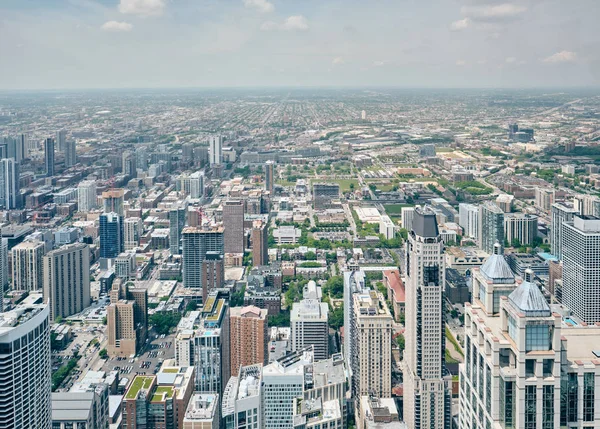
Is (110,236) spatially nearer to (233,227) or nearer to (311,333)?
(233,227)

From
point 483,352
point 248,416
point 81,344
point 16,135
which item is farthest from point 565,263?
point 16,135

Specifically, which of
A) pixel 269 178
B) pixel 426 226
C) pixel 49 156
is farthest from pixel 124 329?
pixel 269 178

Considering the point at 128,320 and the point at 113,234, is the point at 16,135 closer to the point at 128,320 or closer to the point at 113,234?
the point at 113,234

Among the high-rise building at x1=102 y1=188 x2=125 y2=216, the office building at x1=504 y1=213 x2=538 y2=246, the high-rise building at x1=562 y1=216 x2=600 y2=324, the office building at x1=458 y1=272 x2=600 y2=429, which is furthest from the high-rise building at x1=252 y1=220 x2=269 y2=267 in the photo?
the office building at x1=458 y1=272 x2=600 y2=429

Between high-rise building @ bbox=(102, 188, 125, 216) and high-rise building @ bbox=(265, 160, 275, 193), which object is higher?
high-rise building @ bbox=(265, 160, 275, 193)

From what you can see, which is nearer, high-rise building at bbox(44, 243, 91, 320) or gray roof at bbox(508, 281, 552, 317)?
gray roof at bbox(508, 281, 552, 317)

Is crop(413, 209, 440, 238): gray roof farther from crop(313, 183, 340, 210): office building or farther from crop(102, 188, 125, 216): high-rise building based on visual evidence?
crop(313, 183, 340, 210): office building

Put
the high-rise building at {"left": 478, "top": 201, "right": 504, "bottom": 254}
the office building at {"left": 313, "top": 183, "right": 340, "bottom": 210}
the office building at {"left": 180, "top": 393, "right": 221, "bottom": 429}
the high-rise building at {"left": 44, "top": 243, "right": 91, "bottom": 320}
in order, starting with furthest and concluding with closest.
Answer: the office building at {"left": 313, "top": 183, "right": 340, "bottom": 210}
the high-rise building at {"left": 478, "top": 201, "right": 504, "bottom": 254}
the high-rise building at {"left": 44, "top": 243, "right": 91, "bottom": 320}
the office building at {"left": 180, "top": 393, "right": 221, "bottom": 429}

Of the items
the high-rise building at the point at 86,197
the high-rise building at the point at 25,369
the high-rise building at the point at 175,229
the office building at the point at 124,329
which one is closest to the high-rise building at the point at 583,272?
the office building at the point at 124,329
